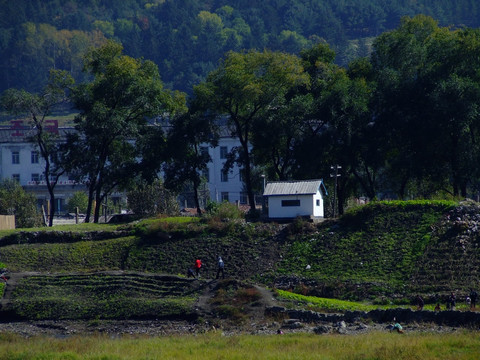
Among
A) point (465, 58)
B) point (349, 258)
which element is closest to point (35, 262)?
point (349, 258)

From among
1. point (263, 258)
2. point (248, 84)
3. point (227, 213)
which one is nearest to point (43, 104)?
point (248, 84)

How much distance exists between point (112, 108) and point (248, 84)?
11.9 meters

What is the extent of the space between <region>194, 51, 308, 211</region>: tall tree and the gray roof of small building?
5670 mm

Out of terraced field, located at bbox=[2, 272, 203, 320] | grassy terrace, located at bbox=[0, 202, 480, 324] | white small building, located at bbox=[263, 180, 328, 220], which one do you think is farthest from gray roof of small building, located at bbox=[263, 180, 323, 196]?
terraced field, located at bbox=[2, 272, 203, 320]

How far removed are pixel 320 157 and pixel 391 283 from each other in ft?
55.9

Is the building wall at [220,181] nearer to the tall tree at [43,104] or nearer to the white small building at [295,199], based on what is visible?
the tall tree at [43,104]

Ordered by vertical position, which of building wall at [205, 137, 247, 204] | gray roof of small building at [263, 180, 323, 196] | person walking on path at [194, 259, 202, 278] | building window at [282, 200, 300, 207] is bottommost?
person walking on path at [194, 259, 202, 278]

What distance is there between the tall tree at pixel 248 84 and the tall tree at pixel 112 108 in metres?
4.58

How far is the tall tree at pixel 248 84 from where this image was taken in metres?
61.3

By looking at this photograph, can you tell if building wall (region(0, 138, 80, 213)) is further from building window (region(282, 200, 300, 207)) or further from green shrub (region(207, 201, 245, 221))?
building window (region(282, 200, 300, 207))

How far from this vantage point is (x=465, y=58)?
59.2m

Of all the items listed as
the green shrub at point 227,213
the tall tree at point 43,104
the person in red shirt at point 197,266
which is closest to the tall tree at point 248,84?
the green shrub at point 227,213

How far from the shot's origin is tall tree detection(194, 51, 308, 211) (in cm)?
6131

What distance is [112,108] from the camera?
65.3 metres
